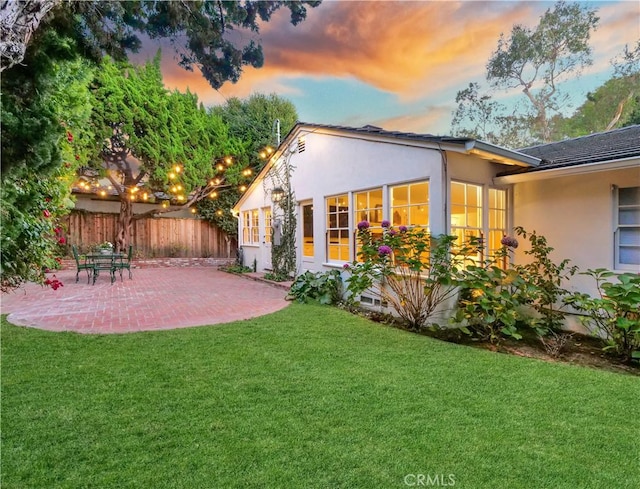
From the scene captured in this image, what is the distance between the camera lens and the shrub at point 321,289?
26.0ft

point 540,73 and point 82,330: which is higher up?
point 540,73

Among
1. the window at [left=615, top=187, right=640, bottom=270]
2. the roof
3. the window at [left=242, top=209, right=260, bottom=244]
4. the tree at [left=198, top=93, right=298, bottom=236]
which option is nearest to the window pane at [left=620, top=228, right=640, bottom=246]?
the window at [left=615, top=187, right=640, bottom=270]

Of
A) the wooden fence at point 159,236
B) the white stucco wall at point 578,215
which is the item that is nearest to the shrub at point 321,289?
the white stucco wall at point 578,215

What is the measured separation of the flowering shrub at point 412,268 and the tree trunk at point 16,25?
472 centimetres

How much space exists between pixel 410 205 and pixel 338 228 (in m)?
2.41

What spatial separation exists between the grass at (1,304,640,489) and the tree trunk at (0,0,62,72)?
2.59 meters

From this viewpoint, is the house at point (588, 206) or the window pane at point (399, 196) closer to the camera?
the house at point (588, 206)

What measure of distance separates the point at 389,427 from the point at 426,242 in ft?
11.7

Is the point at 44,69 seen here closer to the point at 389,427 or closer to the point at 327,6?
the point at 389,427

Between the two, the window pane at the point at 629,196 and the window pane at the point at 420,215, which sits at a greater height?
the window pane at the point at 629,196

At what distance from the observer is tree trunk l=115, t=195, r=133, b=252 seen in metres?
15.7

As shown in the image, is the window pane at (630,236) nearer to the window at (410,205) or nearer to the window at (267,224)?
the window at (410,205)

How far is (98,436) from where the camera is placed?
2.55 metres

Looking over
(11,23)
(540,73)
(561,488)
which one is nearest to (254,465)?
(561,488)
